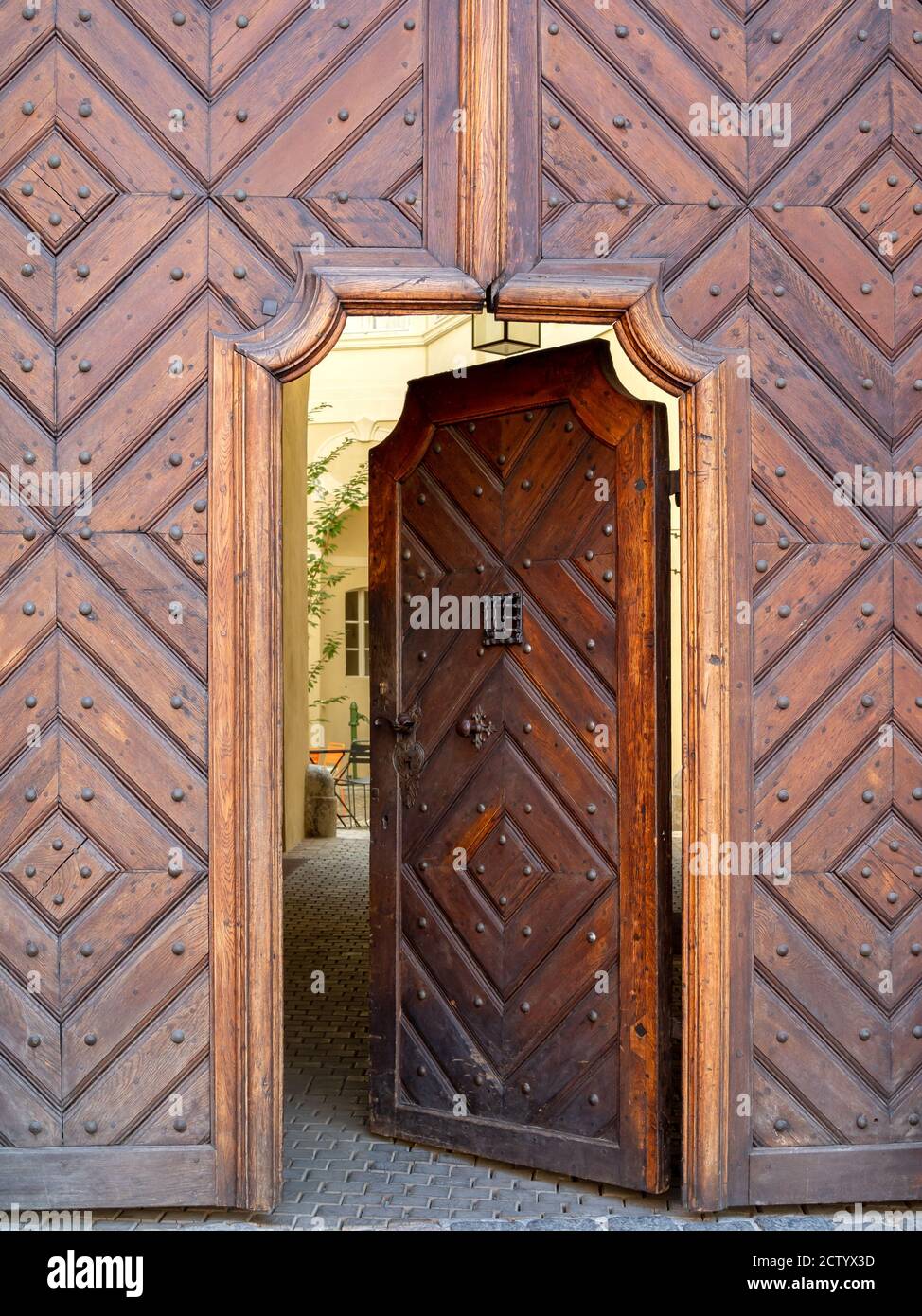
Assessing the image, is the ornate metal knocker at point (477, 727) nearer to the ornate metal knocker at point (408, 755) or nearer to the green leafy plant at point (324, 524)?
the ornate metal knocker at point (408, 755)

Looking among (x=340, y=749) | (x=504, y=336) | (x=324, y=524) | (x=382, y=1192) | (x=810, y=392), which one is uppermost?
(x=504, y=336)

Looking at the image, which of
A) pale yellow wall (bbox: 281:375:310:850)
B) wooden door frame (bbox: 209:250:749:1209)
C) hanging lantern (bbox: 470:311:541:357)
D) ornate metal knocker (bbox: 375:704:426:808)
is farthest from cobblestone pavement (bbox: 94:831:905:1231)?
pale yellow wall (bbox: 281:375:310:850)

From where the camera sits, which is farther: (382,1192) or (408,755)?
(408,755)

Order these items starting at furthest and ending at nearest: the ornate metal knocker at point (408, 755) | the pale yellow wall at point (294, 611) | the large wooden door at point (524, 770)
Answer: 1. the pale yellow wall at point (294, 611)
2. the ornate metal knocker at point (408, 755)
3. the large wooden door at point (524, 770)

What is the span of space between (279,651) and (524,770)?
0.92m

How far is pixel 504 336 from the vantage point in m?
6.23

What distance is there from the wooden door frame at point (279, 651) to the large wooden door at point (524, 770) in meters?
0.18

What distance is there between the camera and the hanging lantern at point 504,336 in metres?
6.26

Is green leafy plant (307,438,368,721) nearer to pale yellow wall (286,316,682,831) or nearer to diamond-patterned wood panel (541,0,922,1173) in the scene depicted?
pale yellow wall (286,316,682,831)

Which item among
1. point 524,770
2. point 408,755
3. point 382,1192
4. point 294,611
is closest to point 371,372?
point 294,611

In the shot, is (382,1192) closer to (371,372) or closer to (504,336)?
(504,336)

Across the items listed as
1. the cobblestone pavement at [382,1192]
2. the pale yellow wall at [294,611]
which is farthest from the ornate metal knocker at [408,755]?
the pale yellow wall at [294,611]

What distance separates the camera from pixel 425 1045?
397 centimetres

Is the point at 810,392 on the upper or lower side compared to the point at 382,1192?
upper
